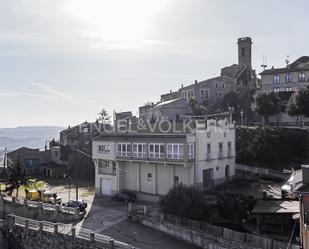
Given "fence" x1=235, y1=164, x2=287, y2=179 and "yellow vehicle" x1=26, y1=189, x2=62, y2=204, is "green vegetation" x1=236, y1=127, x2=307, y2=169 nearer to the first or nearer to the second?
"fence" x1=235, y1=164, x2=287, y2=179

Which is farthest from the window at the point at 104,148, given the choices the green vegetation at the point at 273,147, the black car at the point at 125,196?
the green vegetation at the point at 273,147

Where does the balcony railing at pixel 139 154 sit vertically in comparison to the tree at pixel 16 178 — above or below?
above

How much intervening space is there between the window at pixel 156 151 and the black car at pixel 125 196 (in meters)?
5.11

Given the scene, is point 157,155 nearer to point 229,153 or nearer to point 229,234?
point 229,153

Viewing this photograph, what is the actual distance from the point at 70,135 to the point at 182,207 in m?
53.1

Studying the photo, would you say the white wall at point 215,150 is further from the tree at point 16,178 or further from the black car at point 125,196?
the tree at point 16,178

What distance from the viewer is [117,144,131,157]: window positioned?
46225 millimetres

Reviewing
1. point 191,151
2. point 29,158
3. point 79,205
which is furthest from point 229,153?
point 29,158

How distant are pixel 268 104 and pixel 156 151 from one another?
976 inches

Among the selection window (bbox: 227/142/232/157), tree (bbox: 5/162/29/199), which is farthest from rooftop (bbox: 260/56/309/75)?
tree (bbox: 5/162/29/199)

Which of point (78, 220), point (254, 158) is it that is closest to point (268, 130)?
point (254, 158)

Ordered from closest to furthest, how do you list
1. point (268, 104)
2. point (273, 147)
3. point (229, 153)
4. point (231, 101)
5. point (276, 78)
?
point (229, 153), point (273, 147), point (268, 104), point (276, 78), point (231, 101)

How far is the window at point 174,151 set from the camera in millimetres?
41909

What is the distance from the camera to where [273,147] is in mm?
53344
